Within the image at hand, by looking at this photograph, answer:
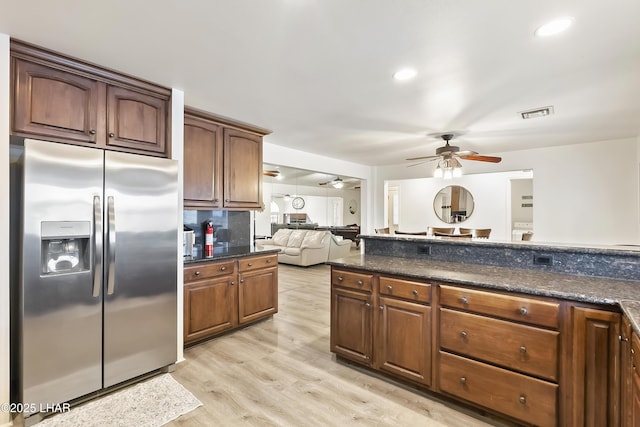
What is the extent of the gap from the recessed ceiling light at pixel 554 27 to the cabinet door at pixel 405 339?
188cm

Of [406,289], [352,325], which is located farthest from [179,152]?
[406,289]

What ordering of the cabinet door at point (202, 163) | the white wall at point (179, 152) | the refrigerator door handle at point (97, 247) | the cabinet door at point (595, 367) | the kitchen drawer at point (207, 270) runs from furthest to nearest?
the cabinet door at point (202, 163) < the kitchen drawer at point (207, 270) < the white wall at point (179, 152) < the refrigerator door handle at point (97, 247) < the cabinet door at point (595, 367)

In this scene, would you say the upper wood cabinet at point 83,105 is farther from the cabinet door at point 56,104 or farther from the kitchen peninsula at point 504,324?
the kitchen peninsula at point 504,324

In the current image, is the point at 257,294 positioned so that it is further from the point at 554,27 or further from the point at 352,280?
the point at 554,27

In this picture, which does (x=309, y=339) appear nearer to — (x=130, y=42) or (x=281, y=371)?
(x=281, y=371)

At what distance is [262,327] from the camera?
370cm

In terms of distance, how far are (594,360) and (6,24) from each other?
3784 mm

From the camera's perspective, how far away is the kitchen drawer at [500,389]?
1807mm

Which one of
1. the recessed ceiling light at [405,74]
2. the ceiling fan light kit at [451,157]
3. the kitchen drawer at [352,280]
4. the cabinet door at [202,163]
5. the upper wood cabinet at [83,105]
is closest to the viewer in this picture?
the upper wood cabinet at [83,105]

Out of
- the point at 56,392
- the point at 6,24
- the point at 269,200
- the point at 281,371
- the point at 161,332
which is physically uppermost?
the point at 6,24

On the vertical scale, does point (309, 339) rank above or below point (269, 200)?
below

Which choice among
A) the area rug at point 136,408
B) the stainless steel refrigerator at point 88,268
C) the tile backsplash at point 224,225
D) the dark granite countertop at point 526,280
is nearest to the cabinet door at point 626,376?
the dark granite countertop at point 526,280

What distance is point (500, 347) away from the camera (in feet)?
6.39

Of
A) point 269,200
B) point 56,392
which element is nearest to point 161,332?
point 56,392
